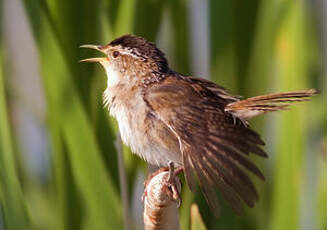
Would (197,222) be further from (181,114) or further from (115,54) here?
(115,54)

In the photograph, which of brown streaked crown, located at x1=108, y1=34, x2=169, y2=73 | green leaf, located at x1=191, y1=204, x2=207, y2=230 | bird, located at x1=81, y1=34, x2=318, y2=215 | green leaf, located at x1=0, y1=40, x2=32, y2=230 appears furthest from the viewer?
brown streaked crown, located at x1=108, y1=34, x2=169, y2=73

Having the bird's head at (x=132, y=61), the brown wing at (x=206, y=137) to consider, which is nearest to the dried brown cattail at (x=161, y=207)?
the brown wing at (x=206, y=137)

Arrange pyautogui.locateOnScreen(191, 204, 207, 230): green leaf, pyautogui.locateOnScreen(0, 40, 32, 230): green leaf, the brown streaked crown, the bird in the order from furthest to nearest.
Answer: the brown streaked crown, pyautogui.locateOnScreen(0, 40, 32, 230): green leaf, the bird, pyautogui.locateOnScreen(191, 204, 207, 230): green leaf

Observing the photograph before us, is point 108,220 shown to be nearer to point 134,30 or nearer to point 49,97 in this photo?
point 49,97

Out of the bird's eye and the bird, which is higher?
the bird's eye

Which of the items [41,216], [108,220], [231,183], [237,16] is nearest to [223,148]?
[231,183]

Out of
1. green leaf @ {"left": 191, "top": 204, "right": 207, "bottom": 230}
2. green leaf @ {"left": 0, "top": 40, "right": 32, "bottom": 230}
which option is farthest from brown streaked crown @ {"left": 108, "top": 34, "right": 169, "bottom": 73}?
green leaf @ {"left": 191, "top": 204, "right": 207, "bottom": 230}

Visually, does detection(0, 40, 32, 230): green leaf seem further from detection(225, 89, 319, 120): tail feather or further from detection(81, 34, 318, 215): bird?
detection(225, 89, 319, 120): tail feather
